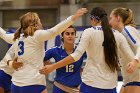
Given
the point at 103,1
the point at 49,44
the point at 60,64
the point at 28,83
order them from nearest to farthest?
the point at 60,64
the point at 28,83
the point at 49,44
the point at 103,1

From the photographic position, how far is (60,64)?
294cm

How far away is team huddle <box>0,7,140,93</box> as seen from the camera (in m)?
2.96

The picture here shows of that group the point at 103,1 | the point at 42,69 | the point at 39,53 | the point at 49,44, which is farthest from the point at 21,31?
the point at 103,1

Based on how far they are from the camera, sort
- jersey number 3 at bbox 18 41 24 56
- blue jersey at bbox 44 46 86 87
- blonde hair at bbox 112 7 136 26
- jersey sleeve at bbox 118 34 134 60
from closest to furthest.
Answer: jersey sleeve at bbox 118 34 134 60
jersey number 3 at bbox 18 41 24 56
blonde hair at bbox 112 7 136 26
blue jersey at bbox 44 46 86 87

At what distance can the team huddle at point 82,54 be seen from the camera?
9.70ft

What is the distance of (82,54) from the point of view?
3045 millimetres

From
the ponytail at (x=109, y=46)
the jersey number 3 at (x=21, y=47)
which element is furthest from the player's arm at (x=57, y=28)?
the ponytail at (x=109, y=46)

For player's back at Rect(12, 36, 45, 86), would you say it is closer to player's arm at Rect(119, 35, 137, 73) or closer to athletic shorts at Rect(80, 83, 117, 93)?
athletic shorts at Rect(80, 83, 117, 93)

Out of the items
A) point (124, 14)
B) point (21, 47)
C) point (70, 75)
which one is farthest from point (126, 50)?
point (21, 47)

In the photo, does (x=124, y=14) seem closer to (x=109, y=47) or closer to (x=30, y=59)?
(x=109, y=47)

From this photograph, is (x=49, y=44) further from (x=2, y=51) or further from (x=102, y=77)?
(x=102, y=77)

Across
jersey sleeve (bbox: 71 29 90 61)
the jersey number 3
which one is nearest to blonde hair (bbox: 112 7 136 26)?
jersey sleeve (bbox: 71 29 90 61)

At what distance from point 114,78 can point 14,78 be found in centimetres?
91

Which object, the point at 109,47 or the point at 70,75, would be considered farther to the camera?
the point at 70,75
